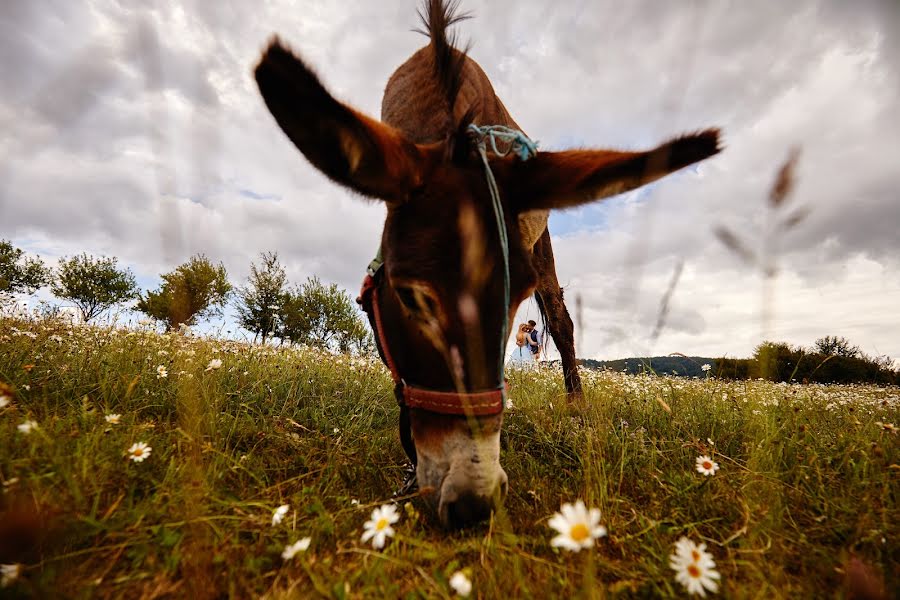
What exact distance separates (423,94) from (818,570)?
390 cm

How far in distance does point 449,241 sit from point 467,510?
1292 millimetres

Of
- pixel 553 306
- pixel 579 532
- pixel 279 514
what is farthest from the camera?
pixel 553 306

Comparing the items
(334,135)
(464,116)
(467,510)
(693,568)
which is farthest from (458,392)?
(464,116)

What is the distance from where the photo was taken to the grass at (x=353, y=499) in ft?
4.83

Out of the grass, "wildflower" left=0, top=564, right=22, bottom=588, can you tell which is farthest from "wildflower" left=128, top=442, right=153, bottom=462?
"wildflower" left=0, top=564, right=22, bottom=588

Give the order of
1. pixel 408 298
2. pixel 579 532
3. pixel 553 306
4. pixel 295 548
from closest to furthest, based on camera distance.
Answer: pixel 579 532
pixel 295 548
pixel 408 298
pixel 553 306

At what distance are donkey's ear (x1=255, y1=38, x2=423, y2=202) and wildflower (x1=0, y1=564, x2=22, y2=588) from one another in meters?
1.87

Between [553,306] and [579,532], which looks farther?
[553,306]

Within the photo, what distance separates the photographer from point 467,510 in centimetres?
183

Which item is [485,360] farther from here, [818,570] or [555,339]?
[555,339]

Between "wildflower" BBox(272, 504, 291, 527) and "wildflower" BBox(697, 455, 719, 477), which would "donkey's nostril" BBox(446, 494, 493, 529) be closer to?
"wildflower" BBox(272, 504, 291, 527)

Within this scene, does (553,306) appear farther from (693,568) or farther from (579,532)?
(579,532)

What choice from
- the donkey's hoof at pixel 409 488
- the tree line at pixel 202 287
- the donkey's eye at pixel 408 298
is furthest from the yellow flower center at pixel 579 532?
the tree line at pixel 202 287

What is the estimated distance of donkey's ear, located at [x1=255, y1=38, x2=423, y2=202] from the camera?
5.75 ft
